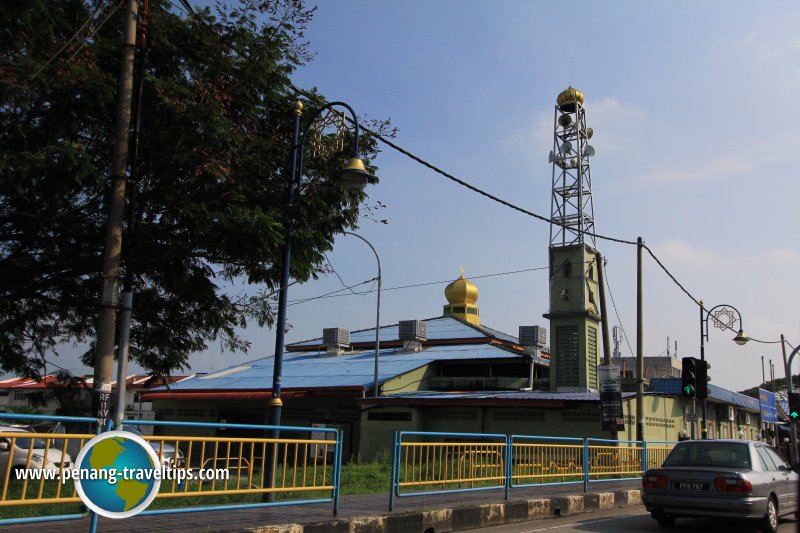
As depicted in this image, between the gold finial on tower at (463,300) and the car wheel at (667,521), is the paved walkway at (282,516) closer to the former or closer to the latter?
the car wheel at (667,521)

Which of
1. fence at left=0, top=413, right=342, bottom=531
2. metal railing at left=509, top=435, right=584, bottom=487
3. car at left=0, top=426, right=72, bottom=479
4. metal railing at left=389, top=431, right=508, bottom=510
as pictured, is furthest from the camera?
metal railing at left=509, top=435, right=584, bottom=487

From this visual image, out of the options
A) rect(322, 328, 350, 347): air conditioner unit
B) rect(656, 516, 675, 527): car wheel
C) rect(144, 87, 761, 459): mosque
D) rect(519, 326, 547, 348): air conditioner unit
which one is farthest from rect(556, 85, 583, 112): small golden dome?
rect(656, 516, 675, 527): car wheel

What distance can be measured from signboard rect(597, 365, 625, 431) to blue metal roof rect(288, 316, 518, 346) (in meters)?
14.7

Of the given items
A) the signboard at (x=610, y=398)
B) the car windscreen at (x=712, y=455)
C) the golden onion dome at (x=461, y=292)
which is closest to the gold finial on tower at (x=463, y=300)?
the golden onion dome at (x=461, y=292)

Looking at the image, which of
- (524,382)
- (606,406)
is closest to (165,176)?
Answer: (606,406)

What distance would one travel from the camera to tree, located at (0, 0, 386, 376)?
10586 millimetres

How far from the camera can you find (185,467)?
7.68m

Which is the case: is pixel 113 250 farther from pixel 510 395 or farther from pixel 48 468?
pixel 510 395

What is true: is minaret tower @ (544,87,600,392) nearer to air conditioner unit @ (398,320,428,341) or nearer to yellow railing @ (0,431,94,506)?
air conditioner unit @ (398,320,428,341)

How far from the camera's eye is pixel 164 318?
14438 millimetres

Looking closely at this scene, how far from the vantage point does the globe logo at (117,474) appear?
6566 mm

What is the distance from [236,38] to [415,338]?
2434cm

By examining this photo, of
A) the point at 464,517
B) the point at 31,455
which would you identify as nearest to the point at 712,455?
the point at 464,517

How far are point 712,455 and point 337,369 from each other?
79.0ft
